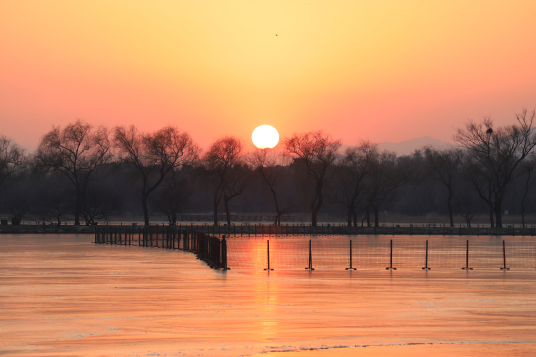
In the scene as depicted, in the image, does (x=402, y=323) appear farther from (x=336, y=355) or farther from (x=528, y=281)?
(x=528, y=281)

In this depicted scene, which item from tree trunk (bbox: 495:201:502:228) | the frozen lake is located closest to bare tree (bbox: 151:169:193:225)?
tree trunk (bbox: 495:201:502:228)

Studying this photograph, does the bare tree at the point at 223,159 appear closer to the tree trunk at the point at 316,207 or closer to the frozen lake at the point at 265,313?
the tree trunk at the point at 316,207

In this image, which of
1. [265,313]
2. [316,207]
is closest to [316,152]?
[316,207]

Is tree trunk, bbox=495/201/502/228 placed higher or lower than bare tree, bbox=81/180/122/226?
lower

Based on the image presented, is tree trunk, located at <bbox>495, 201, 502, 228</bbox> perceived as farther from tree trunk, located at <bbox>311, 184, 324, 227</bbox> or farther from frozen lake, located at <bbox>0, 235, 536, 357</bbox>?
frozen lake, located at <bbox>0, 235, 536, 357</bbox>

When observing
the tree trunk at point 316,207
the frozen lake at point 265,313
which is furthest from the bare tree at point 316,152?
the frozen lake at point 265,313

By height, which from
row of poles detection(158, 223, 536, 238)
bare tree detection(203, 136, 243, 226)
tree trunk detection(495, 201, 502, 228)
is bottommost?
row of poles detection(158, 223, 536, 238)

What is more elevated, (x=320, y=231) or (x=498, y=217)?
(x=498, y=217)

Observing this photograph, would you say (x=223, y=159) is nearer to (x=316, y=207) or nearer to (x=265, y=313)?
(x=316, y=207)

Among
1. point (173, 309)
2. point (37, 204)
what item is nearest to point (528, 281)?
point (173, 309)

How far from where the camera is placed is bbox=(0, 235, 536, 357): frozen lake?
13.7 m

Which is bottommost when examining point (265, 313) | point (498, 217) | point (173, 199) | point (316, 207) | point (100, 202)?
point (265, 313)

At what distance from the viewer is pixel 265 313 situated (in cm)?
1841

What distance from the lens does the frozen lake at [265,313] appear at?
13695mm
